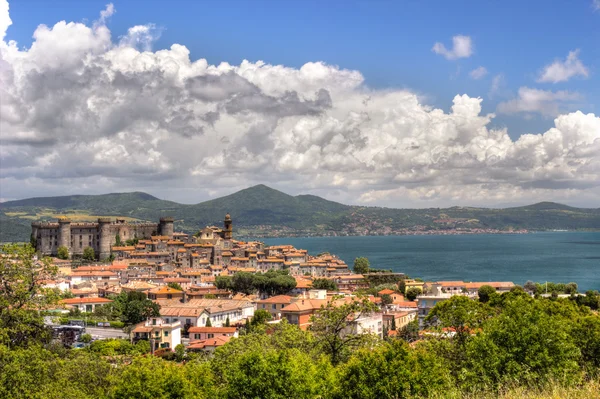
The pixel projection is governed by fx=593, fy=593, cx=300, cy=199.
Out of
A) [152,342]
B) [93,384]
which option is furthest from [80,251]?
[93,384]

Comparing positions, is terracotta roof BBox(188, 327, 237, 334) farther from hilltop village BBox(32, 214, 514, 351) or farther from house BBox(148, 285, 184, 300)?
house BBox(148, 285, 184, 300)

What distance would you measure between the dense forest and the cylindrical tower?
71388mm

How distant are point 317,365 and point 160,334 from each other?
89.4ft

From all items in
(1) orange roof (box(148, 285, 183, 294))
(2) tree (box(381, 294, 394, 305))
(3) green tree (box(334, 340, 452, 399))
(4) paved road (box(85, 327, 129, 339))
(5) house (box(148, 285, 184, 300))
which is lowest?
(4) paved road (box(85, 327, 129, 339))

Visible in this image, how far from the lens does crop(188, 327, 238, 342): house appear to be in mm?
44275

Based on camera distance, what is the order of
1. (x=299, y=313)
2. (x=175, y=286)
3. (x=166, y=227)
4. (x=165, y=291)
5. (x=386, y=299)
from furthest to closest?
(x=166, y=227), (x=175, y=286), (x=165, y=291), (x=386, y=299), (x=299, y=313)

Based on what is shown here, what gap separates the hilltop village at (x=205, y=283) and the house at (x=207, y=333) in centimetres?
9

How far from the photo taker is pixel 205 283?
75.9m

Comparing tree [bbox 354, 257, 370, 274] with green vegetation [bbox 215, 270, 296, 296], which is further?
tree [bbox 354, 257, 370, 274]

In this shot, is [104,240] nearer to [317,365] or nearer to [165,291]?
[165,291]

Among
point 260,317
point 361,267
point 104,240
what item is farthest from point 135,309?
point 361,267

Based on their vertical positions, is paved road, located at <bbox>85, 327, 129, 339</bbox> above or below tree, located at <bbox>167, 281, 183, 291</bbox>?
below

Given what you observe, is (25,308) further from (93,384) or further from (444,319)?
(444,319)

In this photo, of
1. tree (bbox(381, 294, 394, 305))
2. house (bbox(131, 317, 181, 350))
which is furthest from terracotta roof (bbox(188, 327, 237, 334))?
tree (bbox(381, 294, 394, 305))
